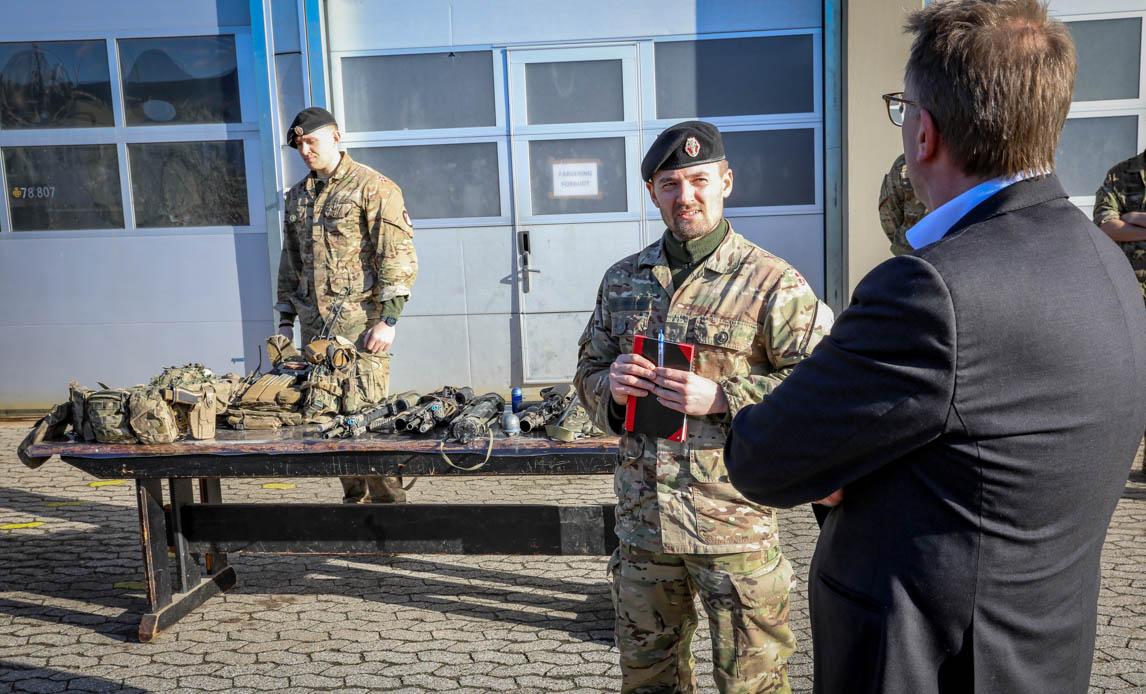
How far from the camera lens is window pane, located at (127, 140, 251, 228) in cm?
815

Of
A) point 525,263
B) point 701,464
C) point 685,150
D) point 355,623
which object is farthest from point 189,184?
point 701,464

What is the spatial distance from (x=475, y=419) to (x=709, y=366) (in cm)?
156

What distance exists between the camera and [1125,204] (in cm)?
538

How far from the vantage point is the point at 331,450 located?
379 centimetres

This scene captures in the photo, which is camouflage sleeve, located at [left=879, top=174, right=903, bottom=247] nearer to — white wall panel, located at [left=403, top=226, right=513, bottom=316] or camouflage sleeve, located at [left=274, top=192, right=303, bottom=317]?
white wall panel, located at [left=403, top=226, right=513, bottom=316]

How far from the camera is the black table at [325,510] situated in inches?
147

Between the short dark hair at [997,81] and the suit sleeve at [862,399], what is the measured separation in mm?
205

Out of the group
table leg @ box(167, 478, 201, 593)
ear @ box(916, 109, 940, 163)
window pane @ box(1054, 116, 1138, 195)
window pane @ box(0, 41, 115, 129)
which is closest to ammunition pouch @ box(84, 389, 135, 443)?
table leg @ box(167, 478, 201, 593)

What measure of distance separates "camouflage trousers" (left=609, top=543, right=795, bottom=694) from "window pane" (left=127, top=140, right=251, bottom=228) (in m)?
6.62

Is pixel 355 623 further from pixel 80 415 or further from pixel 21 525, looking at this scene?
pixel 21 525

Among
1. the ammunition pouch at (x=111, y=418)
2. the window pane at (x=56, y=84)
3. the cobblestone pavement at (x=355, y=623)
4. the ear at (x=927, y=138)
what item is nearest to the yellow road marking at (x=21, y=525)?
the cobblestone pavement at (x=355, y=623)

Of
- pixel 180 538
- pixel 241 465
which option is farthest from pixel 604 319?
pixel 180 538

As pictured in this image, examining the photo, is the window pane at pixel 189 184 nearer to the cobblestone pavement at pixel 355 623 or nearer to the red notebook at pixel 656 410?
the cobblestone pavement at pixel 355 623

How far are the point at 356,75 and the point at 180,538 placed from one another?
16.2ft
